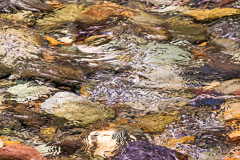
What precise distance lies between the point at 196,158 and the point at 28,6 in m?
2.09

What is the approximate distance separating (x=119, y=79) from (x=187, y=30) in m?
0.86

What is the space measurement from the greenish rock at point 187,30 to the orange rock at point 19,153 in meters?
1.54

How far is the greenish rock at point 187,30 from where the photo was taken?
2.45 meters

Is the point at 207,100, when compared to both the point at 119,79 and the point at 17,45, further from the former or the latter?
the point at 17,45

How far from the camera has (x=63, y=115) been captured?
1494 mm

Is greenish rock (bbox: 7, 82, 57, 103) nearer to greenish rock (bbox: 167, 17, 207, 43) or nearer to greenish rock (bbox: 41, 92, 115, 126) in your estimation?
greenish rock (bbox: 41, 92, 115, 126)

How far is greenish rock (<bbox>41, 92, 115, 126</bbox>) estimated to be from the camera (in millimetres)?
1486

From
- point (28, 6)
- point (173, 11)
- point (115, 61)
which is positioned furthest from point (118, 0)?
point (115, 61)

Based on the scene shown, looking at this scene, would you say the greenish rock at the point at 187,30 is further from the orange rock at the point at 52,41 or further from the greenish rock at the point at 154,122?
the greenish rock at the point at 154,122

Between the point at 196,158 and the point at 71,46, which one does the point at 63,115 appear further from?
the point at 71,46

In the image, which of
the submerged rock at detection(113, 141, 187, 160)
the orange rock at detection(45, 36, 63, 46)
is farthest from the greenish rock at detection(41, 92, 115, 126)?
the orange rock at detection(45, 36, 63, 46)

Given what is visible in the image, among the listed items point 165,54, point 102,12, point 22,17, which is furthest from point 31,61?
point 102,12

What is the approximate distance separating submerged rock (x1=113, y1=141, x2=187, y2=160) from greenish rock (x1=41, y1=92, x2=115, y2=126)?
0.28 meters

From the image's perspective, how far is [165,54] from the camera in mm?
2186
